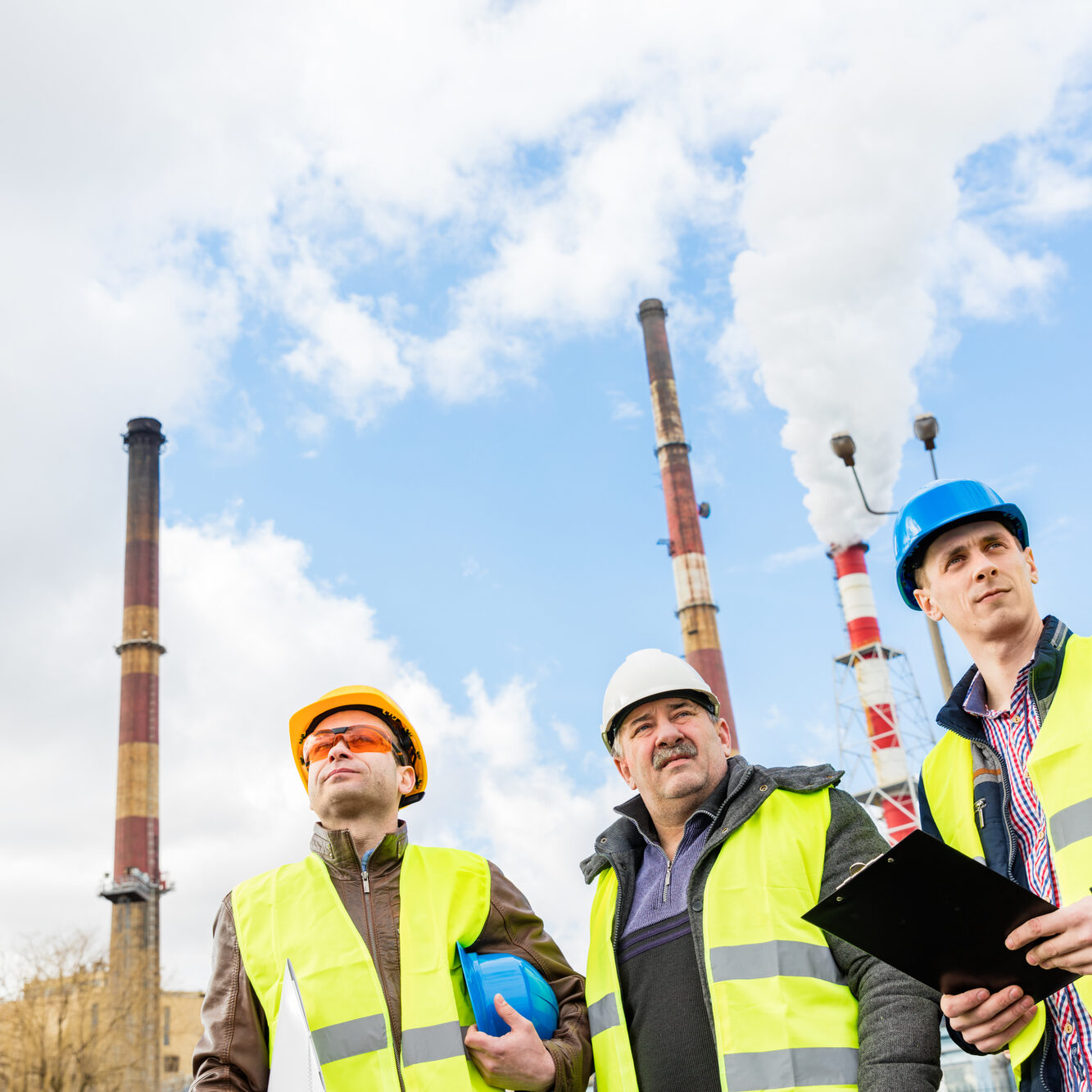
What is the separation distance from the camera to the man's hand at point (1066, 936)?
2389 mm

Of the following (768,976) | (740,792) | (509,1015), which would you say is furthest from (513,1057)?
(740,792)

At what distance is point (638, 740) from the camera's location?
149 inches

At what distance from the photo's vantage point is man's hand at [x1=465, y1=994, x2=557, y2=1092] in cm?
328

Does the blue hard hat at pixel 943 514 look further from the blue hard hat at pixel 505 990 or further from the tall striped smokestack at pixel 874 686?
the tall striped smokestack at pixel 874 686

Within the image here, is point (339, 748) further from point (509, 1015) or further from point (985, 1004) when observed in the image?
point (985, 1004)

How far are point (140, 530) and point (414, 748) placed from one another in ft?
110

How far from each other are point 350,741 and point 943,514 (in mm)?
2087

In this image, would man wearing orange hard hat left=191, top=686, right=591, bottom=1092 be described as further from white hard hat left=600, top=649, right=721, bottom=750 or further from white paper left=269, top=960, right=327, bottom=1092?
white hard hat left=600, top=649, right=721, bottom=750

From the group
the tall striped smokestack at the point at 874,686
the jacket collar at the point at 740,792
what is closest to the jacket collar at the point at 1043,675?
the jacket collar at the point at 740,792

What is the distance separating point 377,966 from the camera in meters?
3.48

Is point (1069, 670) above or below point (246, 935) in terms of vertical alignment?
above

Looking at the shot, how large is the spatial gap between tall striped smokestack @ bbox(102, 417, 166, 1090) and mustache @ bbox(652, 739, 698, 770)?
3148cm

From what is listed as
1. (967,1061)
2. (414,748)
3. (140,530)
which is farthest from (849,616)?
(414,748)

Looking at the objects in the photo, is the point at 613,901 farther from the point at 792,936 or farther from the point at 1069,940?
the point at 1069,940
